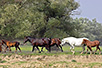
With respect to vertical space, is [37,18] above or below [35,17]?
below

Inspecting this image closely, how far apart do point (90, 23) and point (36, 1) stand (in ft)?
232

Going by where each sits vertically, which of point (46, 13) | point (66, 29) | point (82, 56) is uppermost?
point (46, 13)

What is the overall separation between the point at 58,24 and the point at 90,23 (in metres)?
67.1

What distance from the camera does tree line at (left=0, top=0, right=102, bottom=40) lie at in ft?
97.3

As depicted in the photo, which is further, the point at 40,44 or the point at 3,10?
the point at 3,10

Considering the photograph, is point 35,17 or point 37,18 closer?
point 35,17

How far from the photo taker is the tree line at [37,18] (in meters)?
29.7

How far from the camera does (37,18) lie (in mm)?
35812

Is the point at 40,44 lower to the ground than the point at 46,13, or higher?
lower

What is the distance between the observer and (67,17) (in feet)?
138

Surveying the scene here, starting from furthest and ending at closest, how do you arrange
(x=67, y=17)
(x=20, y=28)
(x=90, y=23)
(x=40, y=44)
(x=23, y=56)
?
(x=90, y=23)
(x=67, y=17)
(x=20, y=28)
(x=40, y=44)
(x=23, y=56)

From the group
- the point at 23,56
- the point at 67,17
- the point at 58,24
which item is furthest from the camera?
the point at 67,17

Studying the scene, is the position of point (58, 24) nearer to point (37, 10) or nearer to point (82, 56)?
point (37, 10)

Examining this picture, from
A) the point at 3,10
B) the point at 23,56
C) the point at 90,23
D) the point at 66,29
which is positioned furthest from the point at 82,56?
the point at 90,23
